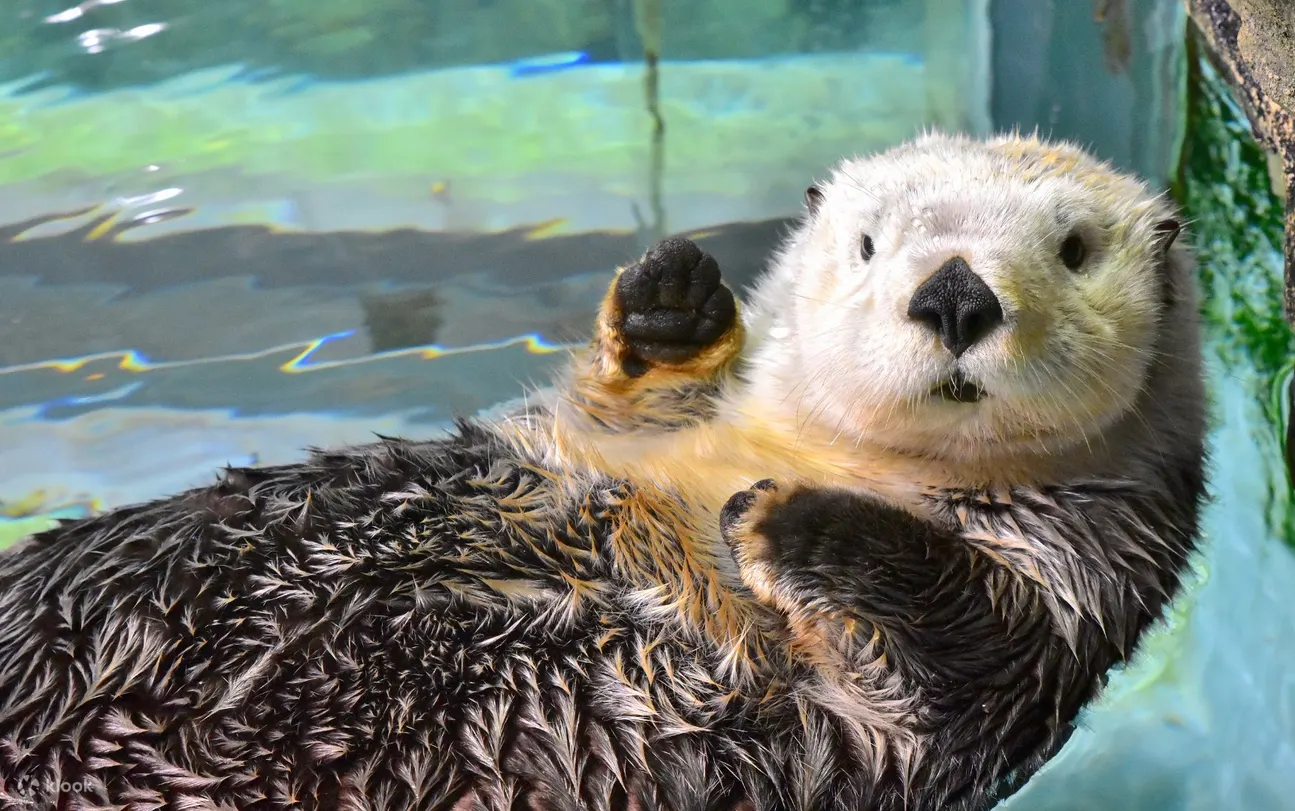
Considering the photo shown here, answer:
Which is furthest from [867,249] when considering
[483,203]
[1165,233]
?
[483,203]

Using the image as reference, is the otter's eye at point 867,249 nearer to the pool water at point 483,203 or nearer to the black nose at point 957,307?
the black nose at point 957,307

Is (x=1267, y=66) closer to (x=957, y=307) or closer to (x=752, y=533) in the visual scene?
(x=957, y=307)

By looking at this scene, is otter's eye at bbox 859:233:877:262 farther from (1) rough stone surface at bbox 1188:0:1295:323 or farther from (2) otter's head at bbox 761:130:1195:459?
(1) rough stone surface at bbox 1188:0:1295:323

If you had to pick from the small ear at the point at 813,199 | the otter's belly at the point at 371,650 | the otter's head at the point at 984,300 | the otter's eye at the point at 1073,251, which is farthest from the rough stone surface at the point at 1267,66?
the otter's belly at the point at 371,650

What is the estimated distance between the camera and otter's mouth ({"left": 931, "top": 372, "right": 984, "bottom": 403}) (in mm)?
1522

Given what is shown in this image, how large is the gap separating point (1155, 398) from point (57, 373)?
3.52 metres

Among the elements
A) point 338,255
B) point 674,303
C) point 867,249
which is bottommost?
point 338,255

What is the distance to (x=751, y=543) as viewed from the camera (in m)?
1.63

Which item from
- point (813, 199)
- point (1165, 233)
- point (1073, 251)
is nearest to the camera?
point (1073, 251)

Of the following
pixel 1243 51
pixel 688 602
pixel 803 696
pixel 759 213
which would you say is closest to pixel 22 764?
pixel 688 602

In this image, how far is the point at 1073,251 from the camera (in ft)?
5.62

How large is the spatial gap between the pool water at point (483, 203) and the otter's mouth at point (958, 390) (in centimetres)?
135

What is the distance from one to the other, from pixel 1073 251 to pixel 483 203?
2815 mm

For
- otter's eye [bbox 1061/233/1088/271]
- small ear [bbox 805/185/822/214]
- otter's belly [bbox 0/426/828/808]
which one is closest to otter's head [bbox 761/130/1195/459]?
otter's eye [bbox 1061/233/1088/271]
